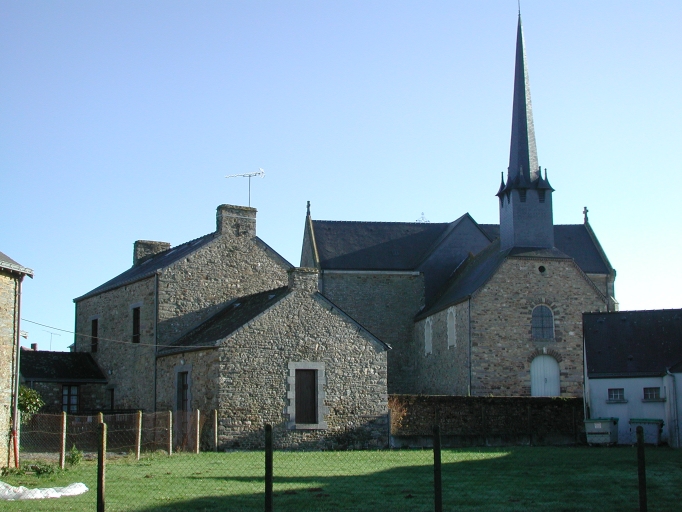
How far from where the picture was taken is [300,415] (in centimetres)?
2500

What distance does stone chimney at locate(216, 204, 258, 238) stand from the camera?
2900cm

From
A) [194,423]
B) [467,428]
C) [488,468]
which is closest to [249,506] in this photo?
[488,468]

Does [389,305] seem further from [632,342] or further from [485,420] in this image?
[632,342]

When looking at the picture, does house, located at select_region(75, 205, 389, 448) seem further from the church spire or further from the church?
the church spire

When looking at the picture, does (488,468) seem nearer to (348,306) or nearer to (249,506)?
(249,506)

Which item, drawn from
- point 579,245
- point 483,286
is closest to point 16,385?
point 483,286

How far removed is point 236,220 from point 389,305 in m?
13.4

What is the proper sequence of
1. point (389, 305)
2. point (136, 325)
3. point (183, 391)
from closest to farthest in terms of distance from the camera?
point (183, 391), point (136, 325), point (389, 305)

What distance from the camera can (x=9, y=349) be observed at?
1789 cm

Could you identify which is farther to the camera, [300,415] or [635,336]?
[635,336]

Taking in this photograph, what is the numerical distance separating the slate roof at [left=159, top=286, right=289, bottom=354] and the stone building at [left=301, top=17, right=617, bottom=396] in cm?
965

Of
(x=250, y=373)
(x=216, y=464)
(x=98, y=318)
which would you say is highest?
(x=98, y=318)

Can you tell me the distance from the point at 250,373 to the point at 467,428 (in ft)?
23.5

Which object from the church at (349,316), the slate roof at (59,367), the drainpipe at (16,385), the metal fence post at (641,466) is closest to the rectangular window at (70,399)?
the church at (349,316)
